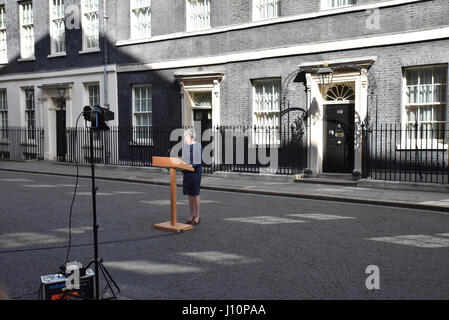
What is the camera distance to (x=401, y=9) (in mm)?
12773

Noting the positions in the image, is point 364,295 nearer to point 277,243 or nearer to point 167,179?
point 277,243

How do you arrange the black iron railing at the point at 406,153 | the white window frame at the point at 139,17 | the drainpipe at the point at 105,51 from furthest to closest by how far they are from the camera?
the drainpipe at the point at 105,51 < the white window frame at the point at 139,17 < the black iron railing at the point at 406,153

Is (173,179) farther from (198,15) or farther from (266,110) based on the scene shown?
(198,15)

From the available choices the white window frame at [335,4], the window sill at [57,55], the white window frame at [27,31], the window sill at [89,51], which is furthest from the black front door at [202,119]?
the white window frame at [27,31]

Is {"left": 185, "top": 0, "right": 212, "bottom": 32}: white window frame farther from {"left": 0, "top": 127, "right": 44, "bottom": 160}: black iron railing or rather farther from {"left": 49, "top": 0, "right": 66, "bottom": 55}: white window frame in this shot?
{"left": 0, "top": 127, "right": 44, "bottom": 160}: black iron railing

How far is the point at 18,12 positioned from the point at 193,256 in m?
22.2

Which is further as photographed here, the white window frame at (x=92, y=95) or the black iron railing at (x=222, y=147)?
the white window frame at (x=92, y=95)

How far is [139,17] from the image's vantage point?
18984mm

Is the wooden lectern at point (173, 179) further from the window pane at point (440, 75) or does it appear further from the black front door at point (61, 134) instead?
the black front door at point (61, 134)

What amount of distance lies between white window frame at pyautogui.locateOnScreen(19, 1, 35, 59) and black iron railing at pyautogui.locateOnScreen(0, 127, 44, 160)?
3936mm

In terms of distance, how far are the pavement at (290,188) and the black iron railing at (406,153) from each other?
0.77m

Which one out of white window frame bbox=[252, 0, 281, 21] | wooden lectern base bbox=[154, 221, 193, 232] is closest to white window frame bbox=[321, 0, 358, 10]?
white window frame bbox=[252, 0, 281, 21]

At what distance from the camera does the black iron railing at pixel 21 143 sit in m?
22.6
